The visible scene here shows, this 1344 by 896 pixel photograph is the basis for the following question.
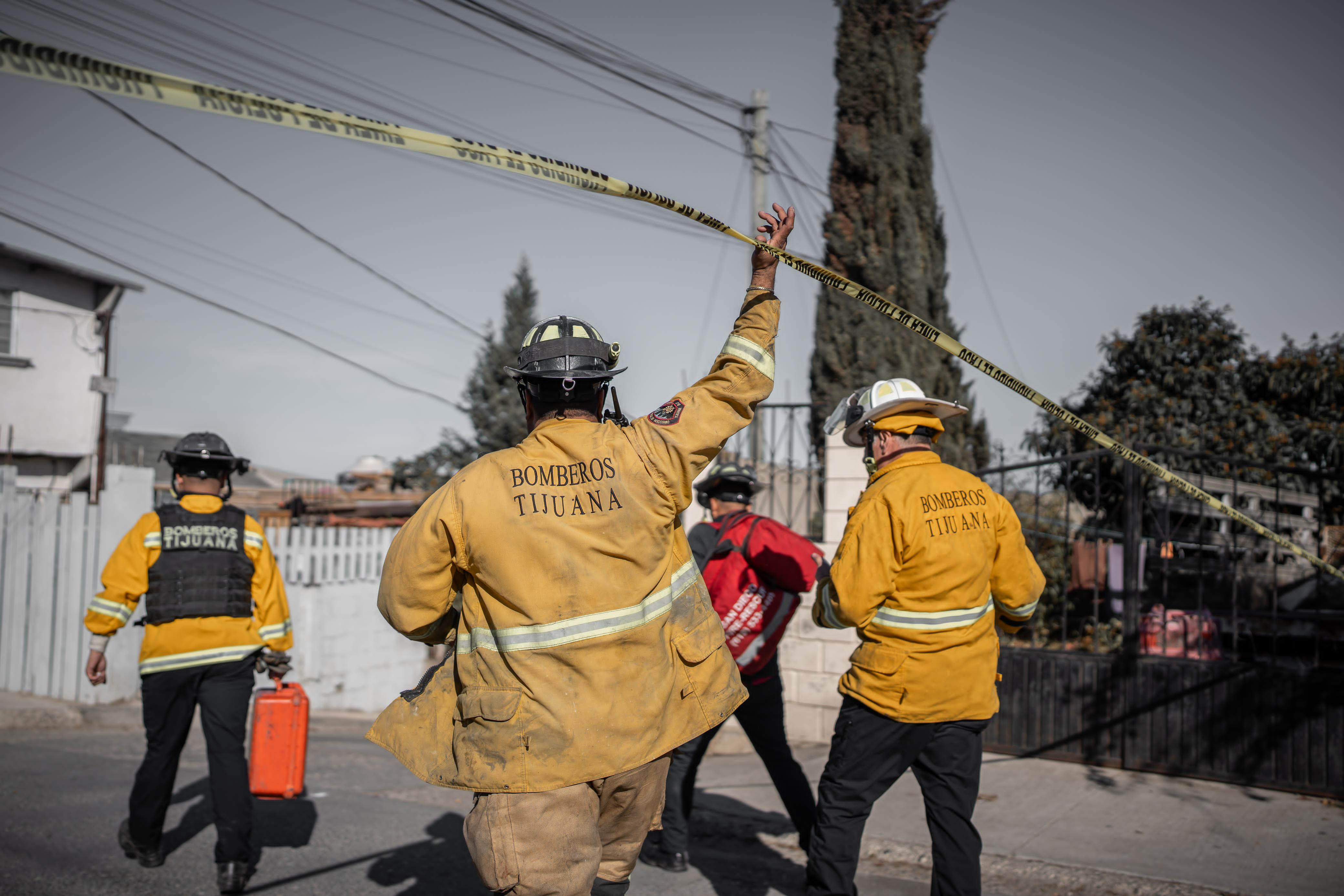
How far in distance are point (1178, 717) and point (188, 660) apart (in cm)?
534

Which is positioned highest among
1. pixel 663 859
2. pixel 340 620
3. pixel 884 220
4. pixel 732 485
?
pixel 884 220

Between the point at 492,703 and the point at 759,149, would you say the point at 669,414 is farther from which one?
the point at 759,149

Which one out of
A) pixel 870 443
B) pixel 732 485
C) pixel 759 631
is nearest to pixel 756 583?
pixel 759 631

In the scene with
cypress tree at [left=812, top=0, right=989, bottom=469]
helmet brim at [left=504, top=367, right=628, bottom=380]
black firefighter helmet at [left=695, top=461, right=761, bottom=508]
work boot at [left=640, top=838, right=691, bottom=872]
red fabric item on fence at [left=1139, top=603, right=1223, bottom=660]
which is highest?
cypress tree at [left=812, top=0, right=989, bottom=469]

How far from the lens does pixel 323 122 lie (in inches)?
71.8

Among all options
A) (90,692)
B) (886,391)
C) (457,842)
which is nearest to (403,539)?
(886,391)

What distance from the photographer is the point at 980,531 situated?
3.23 m

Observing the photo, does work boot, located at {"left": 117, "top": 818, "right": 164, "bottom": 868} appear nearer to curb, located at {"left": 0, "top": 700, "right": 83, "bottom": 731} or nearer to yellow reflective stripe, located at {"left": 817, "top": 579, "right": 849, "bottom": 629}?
yellow reflective stripe, located at {"left": 817, "top": 579, "right": 849, "bottom": 629}

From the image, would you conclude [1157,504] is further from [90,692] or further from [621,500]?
[90,692]

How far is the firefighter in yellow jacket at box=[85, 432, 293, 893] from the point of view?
13.5 feet

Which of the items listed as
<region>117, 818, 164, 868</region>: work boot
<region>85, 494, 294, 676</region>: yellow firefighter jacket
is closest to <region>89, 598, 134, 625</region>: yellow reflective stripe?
<region>85, 494, 294, 676</region>: yellow firefighter jacket

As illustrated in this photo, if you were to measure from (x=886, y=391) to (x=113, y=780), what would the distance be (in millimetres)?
5248

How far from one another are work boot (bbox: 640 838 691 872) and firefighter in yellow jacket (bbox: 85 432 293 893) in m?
1.75

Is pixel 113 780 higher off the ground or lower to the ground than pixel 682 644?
lower
